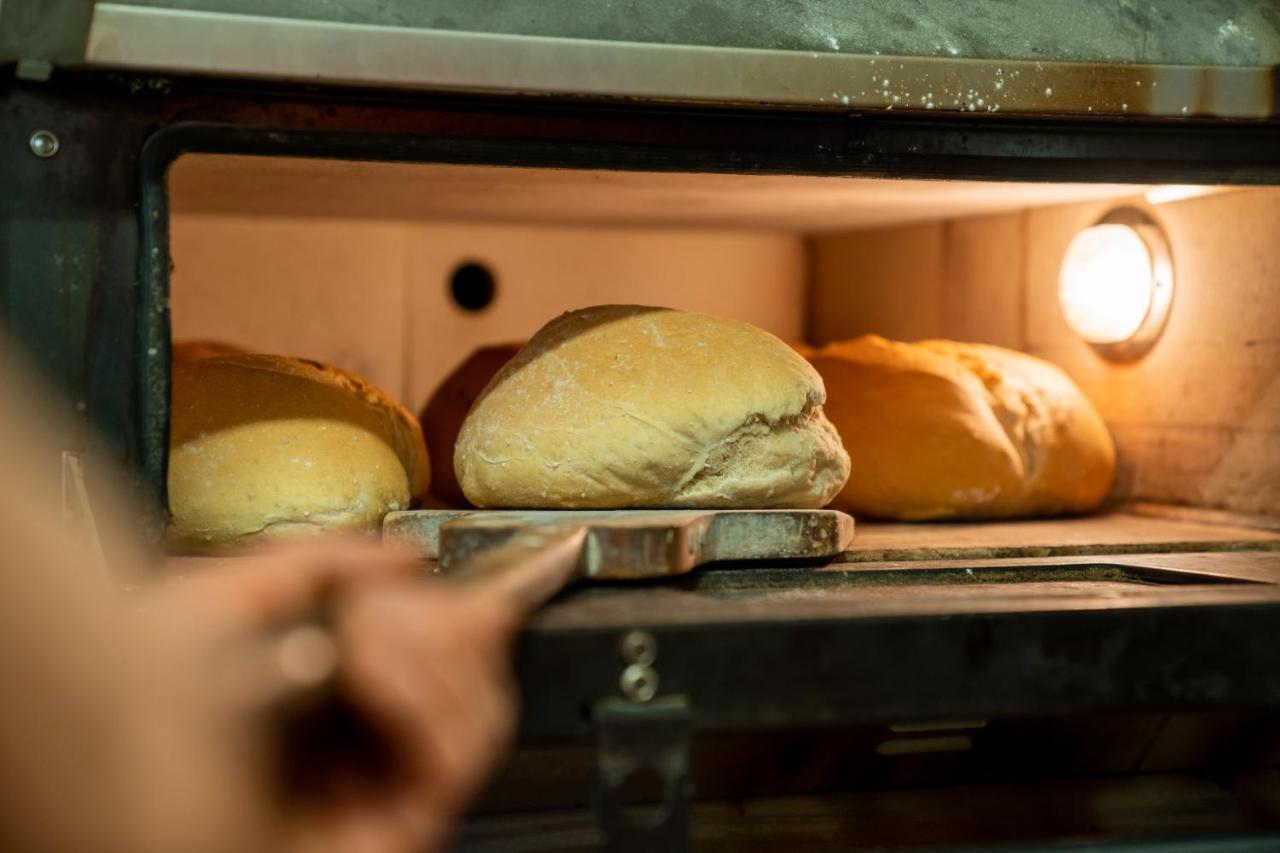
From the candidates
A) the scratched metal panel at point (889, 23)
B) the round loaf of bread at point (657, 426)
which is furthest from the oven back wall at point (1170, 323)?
the round loaf of bread at point (657, 426)

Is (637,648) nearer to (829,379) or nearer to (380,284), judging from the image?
(829,379)

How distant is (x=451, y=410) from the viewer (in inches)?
87.0

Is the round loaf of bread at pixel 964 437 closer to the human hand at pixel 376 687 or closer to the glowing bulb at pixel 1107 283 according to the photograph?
the glowing bulb at pixel 1107 283

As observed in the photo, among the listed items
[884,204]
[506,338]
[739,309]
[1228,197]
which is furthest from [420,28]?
[739,309]

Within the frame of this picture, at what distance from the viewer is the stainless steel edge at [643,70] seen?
1154 mm

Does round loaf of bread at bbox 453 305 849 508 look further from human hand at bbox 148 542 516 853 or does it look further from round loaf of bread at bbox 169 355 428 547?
human hand at bbox 148 542 516 853

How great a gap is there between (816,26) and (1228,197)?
91cm

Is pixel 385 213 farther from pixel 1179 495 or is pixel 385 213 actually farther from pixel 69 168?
pixel 1179 495

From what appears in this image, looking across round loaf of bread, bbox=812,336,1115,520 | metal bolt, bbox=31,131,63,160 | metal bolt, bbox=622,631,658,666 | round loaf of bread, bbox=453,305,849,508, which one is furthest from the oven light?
metal bolt, bbox=31,131,63,160

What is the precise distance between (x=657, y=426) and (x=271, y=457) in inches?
18.6

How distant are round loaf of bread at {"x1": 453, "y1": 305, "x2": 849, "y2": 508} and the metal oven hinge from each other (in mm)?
439

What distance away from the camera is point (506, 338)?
9.62 feet

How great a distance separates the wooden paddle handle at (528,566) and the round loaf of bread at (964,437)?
36.0 inches

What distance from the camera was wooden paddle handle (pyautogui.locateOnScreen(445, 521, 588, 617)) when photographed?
0.91 m
